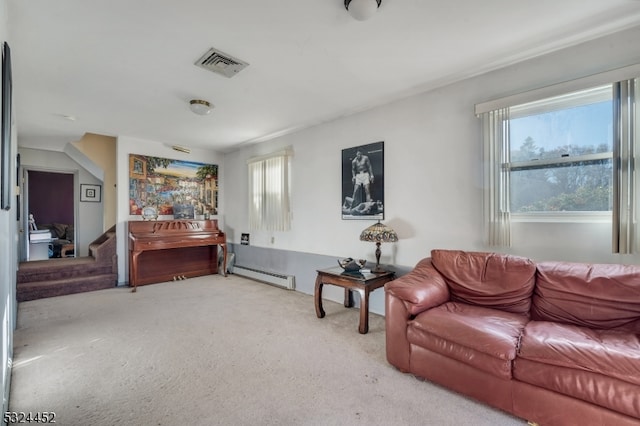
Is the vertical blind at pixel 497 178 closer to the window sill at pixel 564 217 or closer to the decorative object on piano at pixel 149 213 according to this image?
the window sill at pixel 564 217

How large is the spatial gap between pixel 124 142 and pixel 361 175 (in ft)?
12.8

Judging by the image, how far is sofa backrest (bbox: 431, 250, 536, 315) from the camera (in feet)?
6.76

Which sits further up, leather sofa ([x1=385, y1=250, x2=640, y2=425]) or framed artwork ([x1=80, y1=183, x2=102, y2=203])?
framed artwork ([x1=80, y1=183, x2=102, y2=203])

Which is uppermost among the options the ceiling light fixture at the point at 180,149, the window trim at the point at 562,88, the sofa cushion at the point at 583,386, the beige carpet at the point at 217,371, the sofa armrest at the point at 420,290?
the ceiling light fixture at the point at 180,149

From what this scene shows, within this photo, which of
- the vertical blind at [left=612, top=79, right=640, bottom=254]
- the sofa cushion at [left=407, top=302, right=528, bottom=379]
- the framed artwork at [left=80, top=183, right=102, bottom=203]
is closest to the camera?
the sofa cushion at [left=407, top=302, right=528, bottom=379]

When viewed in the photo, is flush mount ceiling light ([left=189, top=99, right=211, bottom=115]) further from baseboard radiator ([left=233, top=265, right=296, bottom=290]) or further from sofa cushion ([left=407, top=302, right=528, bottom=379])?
sofa cushion ([left=407, top=302, right=528, bottom=379])

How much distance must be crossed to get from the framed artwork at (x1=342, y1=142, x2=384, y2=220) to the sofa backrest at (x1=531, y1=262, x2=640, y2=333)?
1604mm

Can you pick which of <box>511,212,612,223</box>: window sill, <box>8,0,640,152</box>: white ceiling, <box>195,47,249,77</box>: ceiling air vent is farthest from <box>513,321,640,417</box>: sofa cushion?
<box>195,47,249,77</box>: ceiling air vent

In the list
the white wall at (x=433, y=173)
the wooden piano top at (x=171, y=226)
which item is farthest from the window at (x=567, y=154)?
the wooden piano top at (x=171, y=226)

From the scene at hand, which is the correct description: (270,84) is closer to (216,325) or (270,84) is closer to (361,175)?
(361,175)

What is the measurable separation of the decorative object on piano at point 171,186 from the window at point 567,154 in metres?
4.73

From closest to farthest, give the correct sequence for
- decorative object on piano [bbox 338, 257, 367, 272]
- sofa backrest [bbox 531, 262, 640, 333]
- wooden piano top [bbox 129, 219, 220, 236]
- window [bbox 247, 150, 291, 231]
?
1. sofa backrest [bbox 531, 262, 640, 333]
2. decorative object on piano [bbox 338, 257, 367, 272]
3. window [bbox 247, 150, 291, 231]
4. wooden piano top [bbox 129, 219, 220, 236]

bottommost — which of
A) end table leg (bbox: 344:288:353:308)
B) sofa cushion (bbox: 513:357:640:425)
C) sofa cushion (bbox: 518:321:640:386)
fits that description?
end table leg (bbox: 344:288:353:308)

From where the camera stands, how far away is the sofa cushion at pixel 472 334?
5.18 ft
